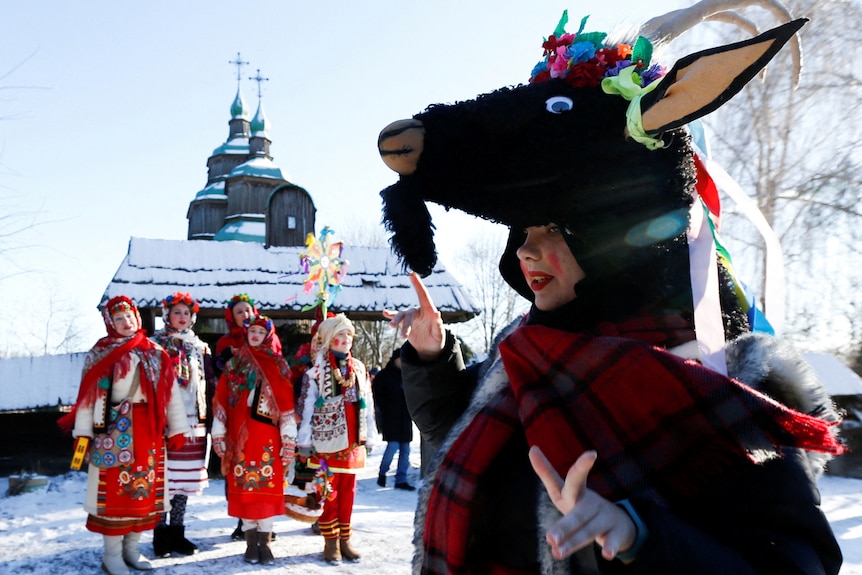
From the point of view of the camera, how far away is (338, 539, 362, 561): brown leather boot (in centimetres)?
528

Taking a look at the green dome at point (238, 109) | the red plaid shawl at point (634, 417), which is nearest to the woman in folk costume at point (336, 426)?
the red plaid shawl at point (634, 417)

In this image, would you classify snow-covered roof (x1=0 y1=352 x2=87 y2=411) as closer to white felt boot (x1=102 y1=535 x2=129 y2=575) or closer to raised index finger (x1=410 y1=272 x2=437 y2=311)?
white felt boot (x1=102 y1=535 x2=129 y2=575)

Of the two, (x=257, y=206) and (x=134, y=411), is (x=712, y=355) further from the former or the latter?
(x=257, y=206)

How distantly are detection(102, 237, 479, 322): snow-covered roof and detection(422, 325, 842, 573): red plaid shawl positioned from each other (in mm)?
8478

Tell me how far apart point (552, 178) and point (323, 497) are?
4.46m

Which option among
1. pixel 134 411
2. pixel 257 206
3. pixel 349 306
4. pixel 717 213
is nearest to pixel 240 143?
pixel 257 206

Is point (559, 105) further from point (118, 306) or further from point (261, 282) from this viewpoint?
point (261, 282)

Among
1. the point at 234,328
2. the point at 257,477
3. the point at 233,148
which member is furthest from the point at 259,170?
the point at 257,477

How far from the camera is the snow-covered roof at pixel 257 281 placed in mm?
9906

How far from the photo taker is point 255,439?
17.1ft

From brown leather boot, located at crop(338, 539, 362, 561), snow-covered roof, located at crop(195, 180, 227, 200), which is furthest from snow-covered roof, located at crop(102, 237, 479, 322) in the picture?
snow-covered roof, located at crop(195, 180, 227, 200)

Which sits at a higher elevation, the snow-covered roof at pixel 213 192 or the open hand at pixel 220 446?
the snow-covered roof at pixel 213 192

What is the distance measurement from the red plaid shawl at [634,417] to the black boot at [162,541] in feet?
15.5

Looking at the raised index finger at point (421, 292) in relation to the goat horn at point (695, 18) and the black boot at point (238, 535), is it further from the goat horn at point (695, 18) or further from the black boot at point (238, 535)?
the black boot at point (238, 535)
